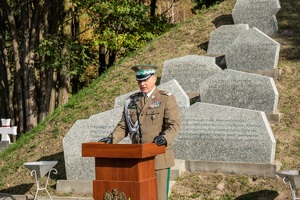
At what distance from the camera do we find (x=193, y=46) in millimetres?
22828

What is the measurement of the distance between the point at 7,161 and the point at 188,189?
622cm

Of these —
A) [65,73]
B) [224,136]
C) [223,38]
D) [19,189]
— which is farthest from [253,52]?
[65,73]

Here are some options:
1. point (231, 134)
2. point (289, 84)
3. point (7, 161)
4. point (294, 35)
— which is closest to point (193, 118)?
point (231, 134)

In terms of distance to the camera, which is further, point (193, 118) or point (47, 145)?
point (47, 145)

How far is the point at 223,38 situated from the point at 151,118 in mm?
13431

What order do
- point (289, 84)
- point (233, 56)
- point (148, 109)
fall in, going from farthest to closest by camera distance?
point (233, 56) → point (289, 84) → point (148, 109)

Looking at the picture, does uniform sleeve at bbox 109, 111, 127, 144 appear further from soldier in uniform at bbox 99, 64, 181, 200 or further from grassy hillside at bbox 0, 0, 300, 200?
grassy hillside at bbox 0, 0, 300, 200

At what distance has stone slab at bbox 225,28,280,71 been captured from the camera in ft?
61.1

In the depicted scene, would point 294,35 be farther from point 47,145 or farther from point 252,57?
point 47,145

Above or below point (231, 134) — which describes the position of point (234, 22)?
above

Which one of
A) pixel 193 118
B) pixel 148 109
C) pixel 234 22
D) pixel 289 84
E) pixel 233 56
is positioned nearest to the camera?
pixel 148 109

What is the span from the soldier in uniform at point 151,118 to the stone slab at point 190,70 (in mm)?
9234

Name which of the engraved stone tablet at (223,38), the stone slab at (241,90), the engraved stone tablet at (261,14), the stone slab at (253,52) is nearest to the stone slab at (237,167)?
the stone slab at (241,90)

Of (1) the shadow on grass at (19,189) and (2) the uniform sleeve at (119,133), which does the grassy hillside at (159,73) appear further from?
(2) the uniform sleeve at (119,133)
